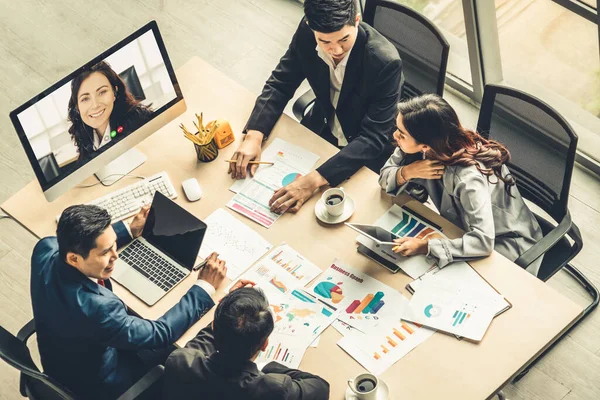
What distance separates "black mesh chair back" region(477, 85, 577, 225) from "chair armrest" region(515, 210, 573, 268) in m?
0.08

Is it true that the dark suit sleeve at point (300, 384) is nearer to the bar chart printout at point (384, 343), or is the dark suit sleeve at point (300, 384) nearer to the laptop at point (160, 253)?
the bar chart printout at point (384, 343)

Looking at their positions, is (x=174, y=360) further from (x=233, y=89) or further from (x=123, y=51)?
(x=233, y=89)

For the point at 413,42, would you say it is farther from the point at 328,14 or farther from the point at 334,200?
the point at 334,200

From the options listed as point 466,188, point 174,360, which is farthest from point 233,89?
point 174,360

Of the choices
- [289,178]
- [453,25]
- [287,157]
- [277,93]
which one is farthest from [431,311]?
[453,25]

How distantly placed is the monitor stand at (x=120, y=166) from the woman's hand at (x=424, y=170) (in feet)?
3.72

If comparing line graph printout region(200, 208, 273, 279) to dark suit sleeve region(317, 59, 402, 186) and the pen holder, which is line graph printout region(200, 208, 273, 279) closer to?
the pen holder

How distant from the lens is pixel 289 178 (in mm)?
3158

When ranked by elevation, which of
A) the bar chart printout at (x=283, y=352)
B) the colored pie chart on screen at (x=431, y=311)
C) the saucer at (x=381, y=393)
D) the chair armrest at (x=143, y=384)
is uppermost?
the colored pie chart on screen at (x=431, y=311)

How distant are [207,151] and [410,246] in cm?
96

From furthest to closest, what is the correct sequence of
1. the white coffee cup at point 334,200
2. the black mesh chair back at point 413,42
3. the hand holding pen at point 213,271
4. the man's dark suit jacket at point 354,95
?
1. the black mesh chair back at point 413,42
2. the man's dark suit jacket at point 354,95
3. the white coffee cup at point 334,200
4. the hand holding pen at point 213,271

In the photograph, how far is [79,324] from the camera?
2.66 m

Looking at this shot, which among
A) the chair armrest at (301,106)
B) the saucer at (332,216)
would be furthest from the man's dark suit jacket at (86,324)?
the chair armrest at (301,106)

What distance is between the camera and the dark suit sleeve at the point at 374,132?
3.10 m
